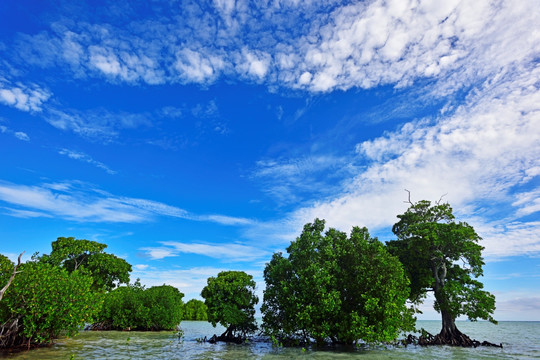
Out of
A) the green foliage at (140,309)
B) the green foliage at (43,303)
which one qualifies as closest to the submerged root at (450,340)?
the green foliage at (43,303)

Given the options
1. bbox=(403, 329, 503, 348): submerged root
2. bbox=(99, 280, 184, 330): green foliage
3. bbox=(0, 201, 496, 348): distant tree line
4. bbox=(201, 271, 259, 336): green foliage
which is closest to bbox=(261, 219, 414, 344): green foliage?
bbox=(0, 201, 496, 348): distant tree line

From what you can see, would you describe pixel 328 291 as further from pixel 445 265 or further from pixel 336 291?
pixel 445 265

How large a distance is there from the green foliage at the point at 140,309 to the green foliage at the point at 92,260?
545cm

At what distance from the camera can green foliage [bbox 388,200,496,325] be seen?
106 ft

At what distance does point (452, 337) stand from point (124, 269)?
53464 millimetres

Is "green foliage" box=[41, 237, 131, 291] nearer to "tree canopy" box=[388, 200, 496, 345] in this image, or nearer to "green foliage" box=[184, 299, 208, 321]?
"tree canopy" box=[388, 200, 496, 345]

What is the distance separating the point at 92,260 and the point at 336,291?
152 feet

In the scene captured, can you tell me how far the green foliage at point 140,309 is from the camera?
154 ft

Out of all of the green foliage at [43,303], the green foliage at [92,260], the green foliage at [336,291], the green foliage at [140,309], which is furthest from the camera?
the green foliage at [92,260]

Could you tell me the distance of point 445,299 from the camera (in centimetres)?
3303

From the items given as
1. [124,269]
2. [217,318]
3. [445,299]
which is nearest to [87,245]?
[124,269]

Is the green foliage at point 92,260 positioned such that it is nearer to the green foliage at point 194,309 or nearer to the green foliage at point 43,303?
the green foliage at point 43,303

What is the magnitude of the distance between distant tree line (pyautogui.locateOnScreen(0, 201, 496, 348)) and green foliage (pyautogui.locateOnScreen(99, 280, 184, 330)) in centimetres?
1687

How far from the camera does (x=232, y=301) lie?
34.1 m
